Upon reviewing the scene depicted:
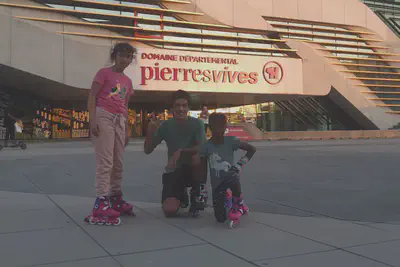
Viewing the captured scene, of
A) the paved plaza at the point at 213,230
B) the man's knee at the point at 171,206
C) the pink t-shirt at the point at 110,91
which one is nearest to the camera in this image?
the paved plaza at the point at 213,230

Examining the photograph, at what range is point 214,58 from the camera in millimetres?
26812

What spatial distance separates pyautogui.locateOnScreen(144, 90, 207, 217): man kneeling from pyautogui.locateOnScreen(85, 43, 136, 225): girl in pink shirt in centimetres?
38

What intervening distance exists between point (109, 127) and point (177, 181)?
951 mm

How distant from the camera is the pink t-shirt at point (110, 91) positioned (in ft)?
12.0

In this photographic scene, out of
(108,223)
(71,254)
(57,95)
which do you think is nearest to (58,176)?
(108,223)

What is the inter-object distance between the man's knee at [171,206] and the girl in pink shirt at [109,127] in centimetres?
41

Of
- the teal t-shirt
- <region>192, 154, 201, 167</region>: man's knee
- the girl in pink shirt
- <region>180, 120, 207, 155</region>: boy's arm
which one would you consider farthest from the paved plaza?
<region>180, 120, 207, 155</region>: boy's arm

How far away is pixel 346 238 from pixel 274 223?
0.74 metres

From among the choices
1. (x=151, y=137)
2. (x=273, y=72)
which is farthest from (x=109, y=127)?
(x=273, y=72)

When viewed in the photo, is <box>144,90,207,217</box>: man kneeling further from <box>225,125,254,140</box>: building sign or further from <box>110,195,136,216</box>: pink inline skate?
<box>225,125,254,140</box>: building sign

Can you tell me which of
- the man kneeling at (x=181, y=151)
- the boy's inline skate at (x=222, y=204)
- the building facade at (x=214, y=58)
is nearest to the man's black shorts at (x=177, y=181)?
the man kneeling at (x=181, y=151)

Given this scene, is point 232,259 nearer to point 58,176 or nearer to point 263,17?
point 58,176

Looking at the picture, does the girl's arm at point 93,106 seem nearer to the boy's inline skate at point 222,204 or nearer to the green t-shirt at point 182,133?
the green t-shirt at point 182,133

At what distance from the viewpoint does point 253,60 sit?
28.0 meters
